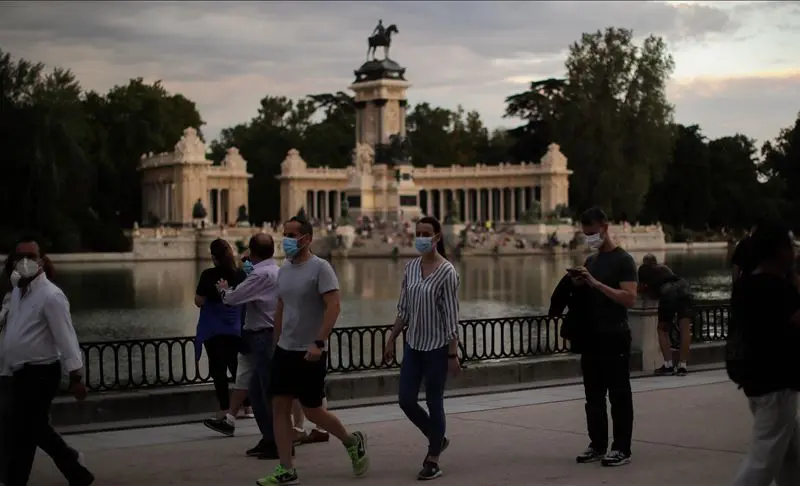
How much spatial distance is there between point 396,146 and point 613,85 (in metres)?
18.3

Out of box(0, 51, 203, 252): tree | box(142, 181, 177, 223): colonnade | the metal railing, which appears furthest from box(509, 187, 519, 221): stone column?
the metal railing

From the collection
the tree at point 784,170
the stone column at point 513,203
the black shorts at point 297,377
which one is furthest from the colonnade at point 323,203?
the black shorts at point 297,377

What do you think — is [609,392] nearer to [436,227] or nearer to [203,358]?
[436,227]

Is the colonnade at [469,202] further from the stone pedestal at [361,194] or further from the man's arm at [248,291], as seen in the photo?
the man's arm at [248,291]

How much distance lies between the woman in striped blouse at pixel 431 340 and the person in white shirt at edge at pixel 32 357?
2.42 m

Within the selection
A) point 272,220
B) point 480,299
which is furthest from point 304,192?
point 480,299

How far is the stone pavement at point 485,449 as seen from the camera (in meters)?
9.57

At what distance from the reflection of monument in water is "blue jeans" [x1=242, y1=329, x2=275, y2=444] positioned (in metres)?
81.1

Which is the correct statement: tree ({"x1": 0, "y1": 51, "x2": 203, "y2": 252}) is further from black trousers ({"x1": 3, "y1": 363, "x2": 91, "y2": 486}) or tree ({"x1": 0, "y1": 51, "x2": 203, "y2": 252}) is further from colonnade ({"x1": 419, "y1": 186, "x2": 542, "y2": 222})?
black trousers ({"x1": 3, "y1": 363, "x2": 91, "y2": 486})

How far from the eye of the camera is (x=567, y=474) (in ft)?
31.3

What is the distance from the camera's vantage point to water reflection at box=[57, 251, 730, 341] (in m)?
30.0

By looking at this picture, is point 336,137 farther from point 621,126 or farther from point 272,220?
point 621,126

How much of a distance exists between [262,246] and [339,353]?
158 inches

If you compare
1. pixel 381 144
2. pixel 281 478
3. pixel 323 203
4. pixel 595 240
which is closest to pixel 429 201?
pixel 323 203
